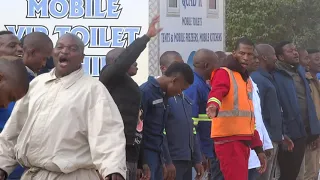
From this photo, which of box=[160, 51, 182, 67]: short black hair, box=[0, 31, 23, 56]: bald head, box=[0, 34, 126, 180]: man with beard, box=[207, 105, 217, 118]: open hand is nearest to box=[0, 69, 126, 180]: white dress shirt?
box=[0, 34, 126, 180]: man with beard

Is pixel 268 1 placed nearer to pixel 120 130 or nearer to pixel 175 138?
pixel 175 138

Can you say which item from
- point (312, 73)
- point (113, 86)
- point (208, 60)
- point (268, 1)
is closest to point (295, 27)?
point (268, 1)

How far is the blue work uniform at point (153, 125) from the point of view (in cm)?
805

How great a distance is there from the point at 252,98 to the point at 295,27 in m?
26.2

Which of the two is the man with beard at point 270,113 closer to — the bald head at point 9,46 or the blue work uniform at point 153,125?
the blue work uniform at point 153,125

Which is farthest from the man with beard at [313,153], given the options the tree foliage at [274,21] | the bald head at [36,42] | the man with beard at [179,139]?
the tree foliage at [274,21]

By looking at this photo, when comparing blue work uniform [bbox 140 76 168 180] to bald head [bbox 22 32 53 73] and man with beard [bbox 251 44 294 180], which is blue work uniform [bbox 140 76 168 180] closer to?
bald head [bbox 22 32 53 73]

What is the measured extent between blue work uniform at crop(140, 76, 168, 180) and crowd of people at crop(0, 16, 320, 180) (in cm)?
1

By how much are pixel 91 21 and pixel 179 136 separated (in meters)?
2.14

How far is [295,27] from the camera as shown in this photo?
113 feet

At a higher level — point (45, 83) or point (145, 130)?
point (45, 83)

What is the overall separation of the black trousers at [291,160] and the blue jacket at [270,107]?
67 centimetres

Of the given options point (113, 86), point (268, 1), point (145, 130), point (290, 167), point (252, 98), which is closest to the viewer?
point (113, 86)

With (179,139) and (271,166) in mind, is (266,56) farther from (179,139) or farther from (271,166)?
(179,139)
